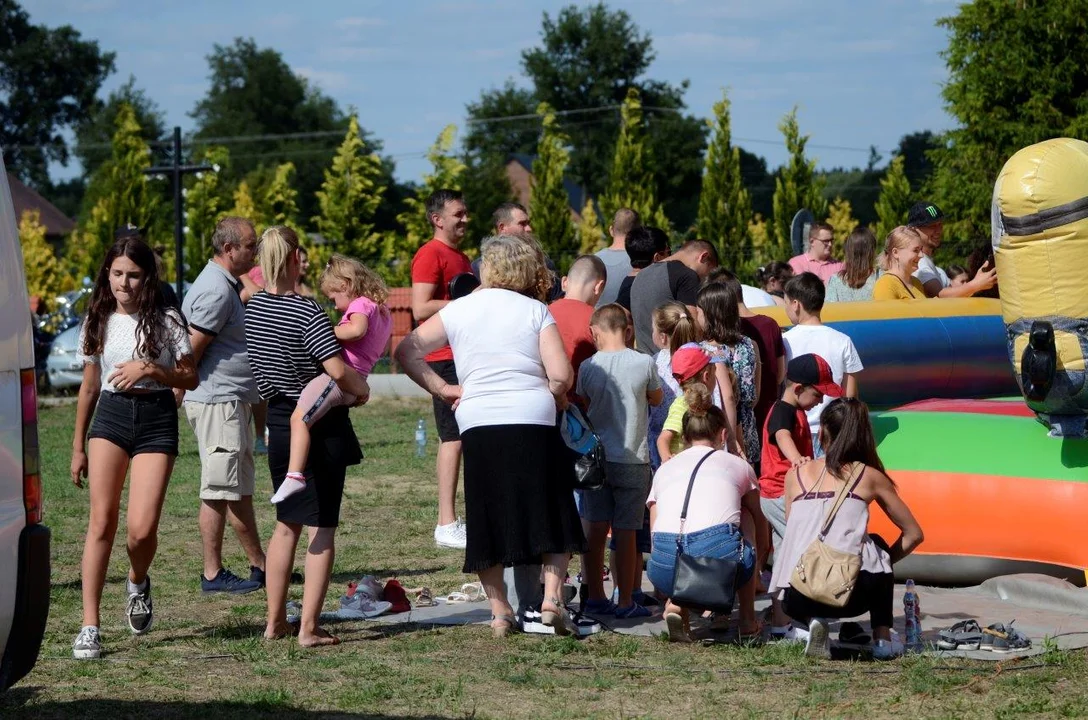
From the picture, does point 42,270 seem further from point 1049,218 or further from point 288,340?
point 1049,218

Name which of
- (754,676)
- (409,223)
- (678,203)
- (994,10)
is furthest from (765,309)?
(678,203)

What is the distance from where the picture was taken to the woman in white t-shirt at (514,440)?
645 cm

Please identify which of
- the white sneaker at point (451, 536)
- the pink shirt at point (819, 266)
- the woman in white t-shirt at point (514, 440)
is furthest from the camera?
the pink shirt at point (819, 266)

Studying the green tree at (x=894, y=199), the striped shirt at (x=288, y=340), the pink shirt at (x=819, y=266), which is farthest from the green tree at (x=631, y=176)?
the striped shirt at (x=288, y=340)

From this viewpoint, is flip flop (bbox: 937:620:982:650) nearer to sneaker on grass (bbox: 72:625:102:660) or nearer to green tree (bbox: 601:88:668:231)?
sneaker on grass (bbox: 72:625:102:660)

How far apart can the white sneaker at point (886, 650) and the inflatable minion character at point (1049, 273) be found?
1995mm

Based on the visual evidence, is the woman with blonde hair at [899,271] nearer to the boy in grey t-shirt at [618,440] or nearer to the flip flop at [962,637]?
the boy in grey t-shirt at [618,440]

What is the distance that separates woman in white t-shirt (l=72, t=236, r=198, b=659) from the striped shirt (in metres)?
→ 0.43

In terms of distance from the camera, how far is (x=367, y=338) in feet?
22.8

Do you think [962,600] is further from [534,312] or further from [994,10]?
[994,10]

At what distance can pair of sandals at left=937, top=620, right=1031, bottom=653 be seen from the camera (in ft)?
20.6

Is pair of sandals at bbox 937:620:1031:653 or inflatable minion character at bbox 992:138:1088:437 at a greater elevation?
inflatable minion character at bbox 992:138:1088:437

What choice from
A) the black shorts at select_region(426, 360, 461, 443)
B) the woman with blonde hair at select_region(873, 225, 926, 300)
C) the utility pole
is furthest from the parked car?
the woman with blonde hair at select_region(873, 225, 926, 300)

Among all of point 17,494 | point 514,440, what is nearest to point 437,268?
point 514,440
